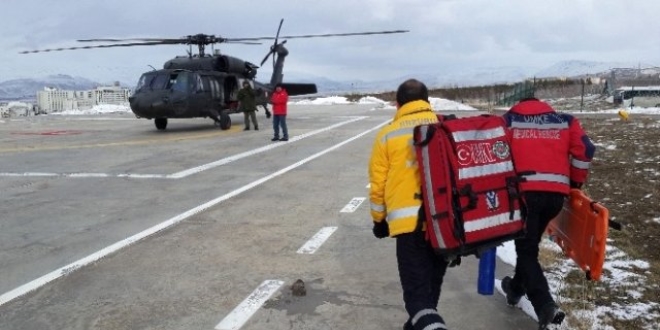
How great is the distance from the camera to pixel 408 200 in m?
3.01

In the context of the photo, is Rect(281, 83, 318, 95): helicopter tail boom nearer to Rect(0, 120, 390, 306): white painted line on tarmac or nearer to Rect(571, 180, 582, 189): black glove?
Rect(0, 120, 390, 306): white painted line on tarmac

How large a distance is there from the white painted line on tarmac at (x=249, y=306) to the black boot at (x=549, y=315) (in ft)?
6.81

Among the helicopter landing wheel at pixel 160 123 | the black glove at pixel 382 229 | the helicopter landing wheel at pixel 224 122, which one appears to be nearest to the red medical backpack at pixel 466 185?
the black glove at pixel 382 229

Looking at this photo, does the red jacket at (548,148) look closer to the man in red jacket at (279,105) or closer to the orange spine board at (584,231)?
the orange spine board at (584,231)

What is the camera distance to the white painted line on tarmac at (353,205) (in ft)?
24.6

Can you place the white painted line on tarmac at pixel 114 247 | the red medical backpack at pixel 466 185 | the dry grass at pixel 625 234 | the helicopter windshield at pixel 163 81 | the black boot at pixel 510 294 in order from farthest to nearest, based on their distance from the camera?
the helicopter windshield at pixel 163 81, the white painted line on tarmac at pixel 114 247, the dry grass at pixel 625 234, the black boot at pixel 510 294, the red medical backpack at pixel 466 185

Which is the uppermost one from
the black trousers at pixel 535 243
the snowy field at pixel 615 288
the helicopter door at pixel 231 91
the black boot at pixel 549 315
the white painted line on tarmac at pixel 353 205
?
the helicopter door at pixel 231 91

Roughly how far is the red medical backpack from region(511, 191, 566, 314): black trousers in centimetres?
63

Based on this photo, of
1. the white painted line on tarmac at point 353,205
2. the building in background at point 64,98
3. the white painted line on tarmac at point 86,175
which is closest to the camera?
the white painted line on tarmac at point 353,205

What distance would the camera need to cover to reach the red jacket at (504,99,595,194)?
11.9 feet

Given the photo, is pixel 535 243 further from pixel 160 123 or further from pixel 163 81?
pixel 160 123

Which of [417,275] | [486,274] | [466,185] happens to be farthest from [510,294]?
[466,185]

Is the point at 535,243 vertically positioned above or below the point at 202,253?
above

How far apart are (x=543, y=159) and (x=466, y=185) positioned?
102 centimetres
